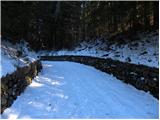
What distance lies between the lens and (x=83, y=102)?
11.0 m

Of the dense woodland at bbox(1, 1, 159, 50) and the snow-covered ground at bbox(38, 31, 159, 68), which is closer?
the snow-covered ground at bbox(38, 31, 159, 68)

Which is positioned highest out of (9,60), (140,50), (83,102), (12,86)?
(140,50)

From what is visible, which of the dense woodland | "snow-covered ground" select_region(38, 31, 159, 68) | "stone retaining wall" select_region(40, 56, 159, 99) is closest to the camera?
"stone retaining wall" select_region(40, 56, 159, 99)

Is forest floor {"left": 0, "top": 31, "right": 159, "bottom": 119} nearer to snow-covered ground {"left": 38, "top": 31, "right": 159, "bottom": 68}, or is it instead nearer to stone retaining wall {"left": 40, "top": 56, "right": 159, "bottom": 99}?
stone retaining wall {"left": 40, "top": 56, "right": 159, "bottom": 99}

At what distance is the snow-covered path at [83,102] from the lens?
9.43 m

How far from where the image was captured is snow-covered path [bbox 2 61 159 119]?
9.43 m

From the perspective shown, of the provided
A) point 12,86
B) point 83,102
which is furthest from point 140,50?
point 12,86

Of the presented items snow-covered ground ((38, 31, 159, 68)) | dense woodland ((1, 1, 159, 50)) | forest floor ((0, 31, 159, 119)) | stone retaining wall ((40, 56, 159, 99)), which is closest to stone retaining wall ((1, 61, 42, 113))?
forest floor ((0, 31, 159, 119))

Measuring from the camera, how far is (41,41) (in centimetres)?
4834

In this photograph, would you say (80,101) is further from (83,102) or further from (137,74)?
(137,74)

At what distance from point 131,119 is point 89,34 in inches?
1443

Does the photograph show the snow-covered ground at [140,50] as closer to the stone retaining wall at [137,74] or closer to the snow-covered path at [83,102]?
the stone retaining wall at [137,74]

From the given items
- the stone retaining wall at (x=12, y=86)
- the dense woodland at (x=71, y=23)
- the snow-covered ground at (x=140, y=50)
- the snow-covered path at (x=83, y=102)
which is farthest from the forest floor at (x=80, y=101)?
the dense woodland at (x=71, y=23)

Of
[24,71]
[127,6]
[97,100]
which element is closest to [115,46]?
[127,6]
